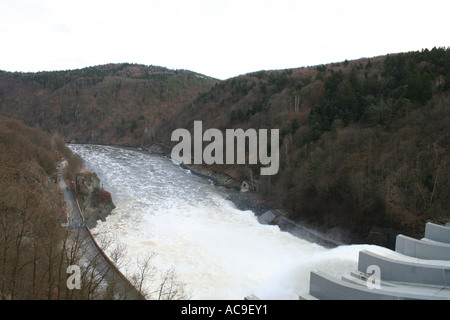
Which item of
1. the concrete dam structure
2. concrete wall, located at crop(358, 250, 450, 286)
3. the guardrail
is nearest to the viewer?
the concrete dam structure

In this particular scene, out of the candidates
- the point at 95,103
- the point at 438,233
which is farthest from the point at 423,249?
the point at 95,103

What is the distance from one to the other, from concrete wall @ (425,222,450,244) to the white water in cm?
265

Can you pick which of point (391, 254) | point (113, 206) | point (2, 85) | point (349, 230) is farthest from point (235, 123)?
point (2, 85)

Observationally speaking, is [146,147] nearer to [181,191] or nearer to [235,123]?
[235,123]

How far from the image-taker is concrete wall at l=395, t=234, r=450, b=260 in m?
13.8

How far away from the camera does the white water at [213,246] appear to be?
15.6 meters

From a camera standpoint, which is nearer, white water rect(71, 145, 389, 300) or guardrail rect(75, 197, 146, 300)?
guardrail rect(75, 197, 146, 300)

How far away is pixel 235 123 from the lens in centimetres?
5028

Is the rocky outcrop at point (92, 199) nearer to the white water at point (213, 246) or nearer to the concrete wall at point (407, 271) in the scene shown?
the white water at point (213, 246)

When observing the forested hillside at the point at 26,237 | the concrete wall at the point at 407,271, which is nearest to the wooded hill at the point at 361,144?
the concrete wall at the point at 407,271

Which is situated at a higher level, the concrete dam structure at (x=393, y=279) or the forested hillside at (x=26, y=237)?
the forested hillside at (x=26, y=237)

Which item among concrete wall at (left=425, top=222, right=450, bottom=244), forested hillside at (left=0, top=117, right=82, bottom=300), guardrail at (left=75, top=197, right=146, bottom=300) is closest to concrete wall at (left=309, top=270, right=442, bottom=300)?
concrete wall at (left=425, top=222, right=450, bottom=244)

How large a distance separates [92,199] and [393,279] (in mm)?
23454

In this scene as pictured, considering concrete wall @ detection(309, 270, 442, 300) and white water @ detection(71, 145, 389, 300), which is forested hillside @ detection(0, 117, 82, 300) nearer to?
white water @ detection(71, 145, 389, 300)
